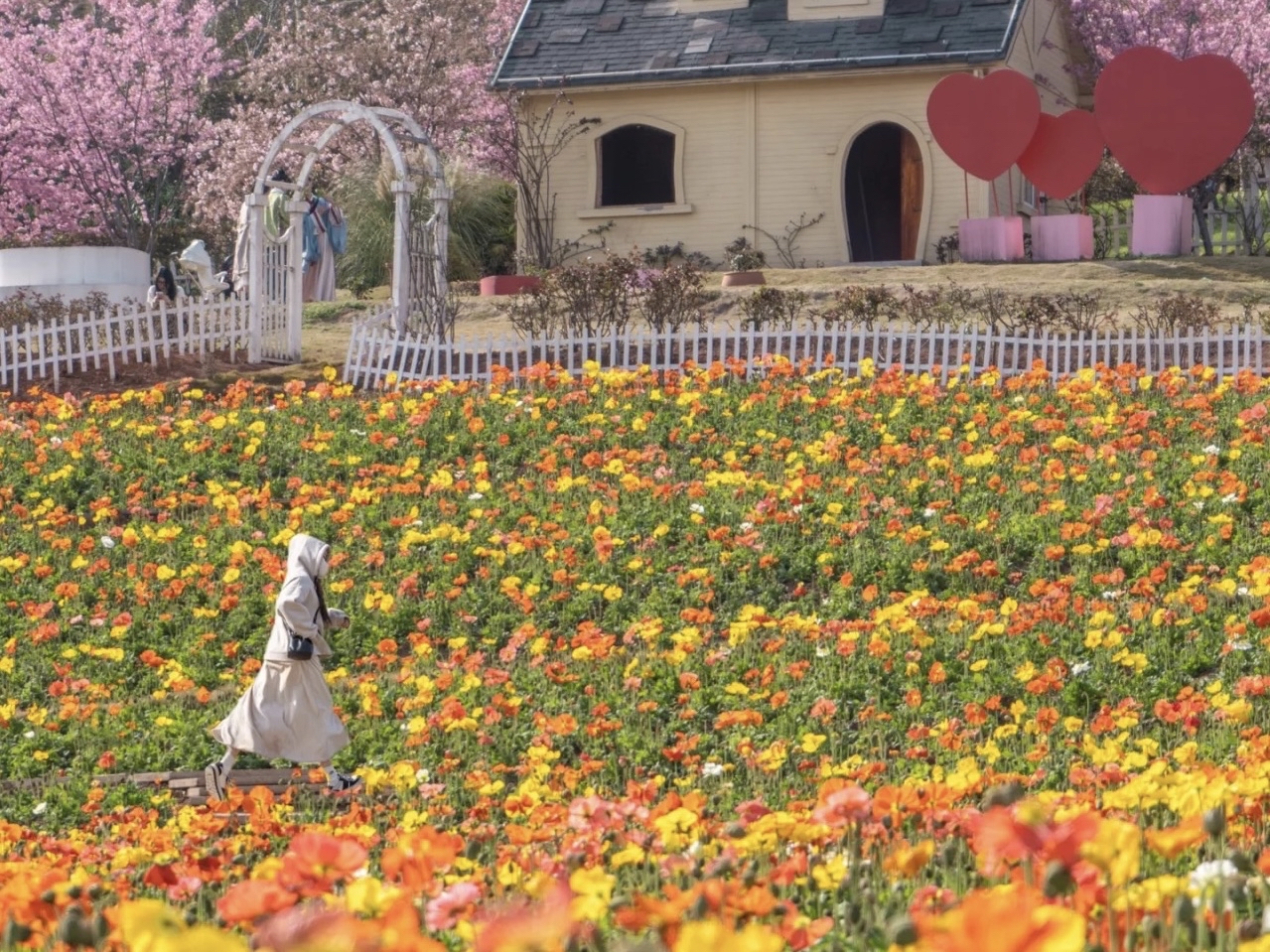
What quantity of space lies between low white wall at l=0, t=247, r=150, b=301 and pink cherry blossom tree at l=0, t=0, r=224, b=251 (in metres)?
10.1

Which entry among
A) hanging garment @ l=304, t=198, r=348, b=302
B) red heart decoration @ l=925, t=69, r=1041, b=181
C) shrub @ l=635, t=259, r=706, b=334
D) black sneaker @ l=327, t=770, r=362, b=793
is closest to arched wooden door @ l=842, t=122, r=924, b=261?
red heart decoration @ l=925, t=69, r=1041, b=181

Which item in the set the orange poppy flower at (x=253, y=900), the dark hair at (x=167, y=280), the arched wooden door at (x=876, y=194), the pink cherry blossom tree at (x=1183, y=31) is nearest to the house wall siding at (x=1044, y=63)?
the pink cherry blossom tree at (x=1183, y=31)

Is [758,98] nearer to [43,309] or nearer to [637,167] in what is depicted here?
[637,167]

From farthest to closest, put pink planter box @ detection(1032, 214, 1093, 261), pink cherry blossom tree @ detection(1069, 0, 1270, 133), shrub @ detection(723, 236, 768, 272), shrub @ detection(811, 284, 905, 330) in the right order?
pink cherry blossom tree @ detection(1069, 0, 1270, 133) → shrub @ detection(723, 236, 768, 272) → pink planter box @ detection(1032, 214, 1093, 261) → shrub @ detection(811, 284, 905, 330)

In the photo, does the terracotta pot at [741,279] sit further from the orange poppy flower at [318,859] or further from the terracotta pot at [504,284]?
the orange poppy flower at [318,859]

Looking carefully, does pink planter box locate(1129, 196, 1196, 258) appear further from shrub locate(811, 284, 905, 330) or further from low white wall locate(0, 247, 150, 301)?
low white wall locate(0, 247, 150, 301)

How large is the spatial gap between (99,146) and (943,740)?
27.7 meters

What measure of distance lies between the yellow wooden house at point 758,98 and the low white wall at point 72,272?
5.81 meters

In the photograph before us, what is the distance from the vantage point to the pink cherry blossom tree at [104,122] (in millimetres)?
31281

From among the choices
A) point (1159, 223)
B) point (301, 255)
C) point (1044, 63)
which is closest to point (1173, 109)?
point (1159, 223)

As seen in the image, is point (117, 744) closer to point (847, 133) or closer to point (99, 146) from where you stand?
point (847, 133)

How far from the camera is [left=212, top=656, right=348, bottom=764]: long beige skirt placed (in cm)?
736

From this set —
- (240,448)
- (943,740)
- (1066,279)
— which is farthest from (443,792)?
(1066,279)

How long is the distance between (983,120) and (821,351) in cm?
676
